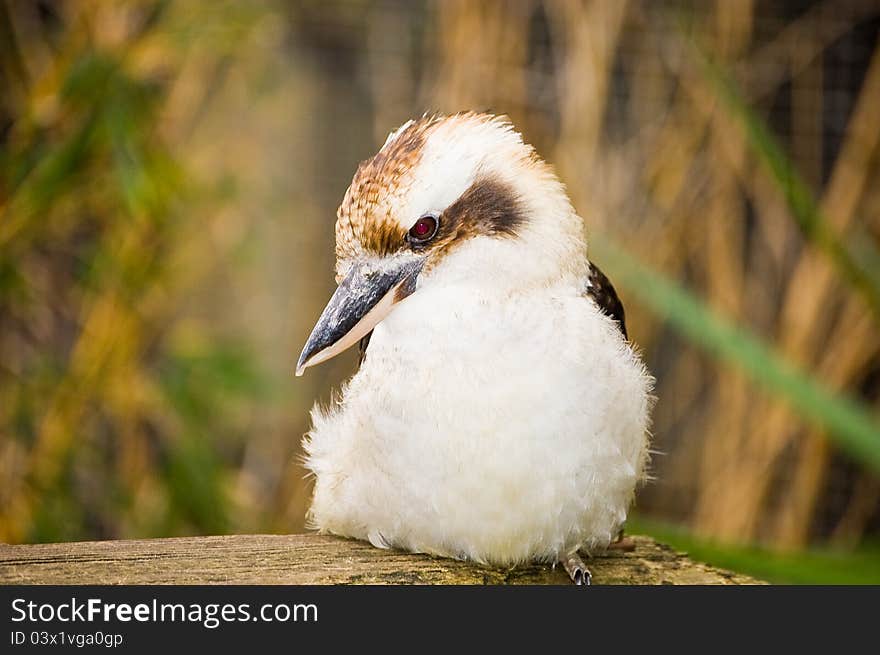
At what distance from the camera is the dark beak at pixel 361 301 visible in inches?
47.8

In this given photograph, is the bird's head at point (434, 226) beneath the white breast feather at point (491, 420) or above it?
above

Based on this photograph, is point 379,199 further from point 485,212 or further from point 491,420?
point 491,420

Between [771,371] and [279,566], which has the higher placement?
[771,371]

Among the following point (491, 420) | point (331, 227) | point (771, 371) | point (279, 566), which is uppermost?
point (331, 227)

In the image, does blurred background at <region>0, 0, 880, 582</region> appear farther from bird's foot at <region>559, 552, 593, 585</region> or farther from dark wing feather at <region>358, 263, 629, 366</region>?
bird's foot at <region>559, 552, 593, 585</region>

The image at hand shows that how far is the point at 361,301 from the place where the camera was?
1.22m

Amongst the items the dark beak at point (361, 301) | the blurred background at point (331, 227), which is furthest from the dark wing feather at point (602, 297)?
the blurred background at point (331, 227)

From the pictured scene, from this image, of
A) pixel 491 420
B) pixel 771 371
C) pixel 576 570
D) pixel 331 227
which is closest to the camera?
pixel 491 420

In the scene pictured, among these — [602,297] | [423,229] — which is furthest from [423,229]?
[602,297]

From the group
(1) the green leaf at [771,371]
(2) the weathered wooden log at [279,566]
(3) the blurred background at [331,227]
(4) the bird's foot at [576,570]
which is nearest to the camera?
(2) the weathered wooden log at [279,566]

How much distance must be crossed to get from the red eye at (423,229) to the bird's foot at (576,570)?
0.38 metres

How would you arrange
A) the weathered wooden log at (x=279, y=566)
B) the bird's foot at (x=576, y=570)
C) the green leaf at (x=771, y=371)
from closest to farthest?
the weathered wooden log at (x=279, y=566) < the bird's foot at (x=576, y=570) < the green leaf at (x=771, y=371)

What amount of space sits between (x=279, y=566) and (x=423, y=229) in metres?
0.37

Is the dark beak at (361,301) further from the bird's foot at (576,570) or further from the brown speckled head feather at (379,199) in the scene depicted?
the bird's foot at (576,570)
